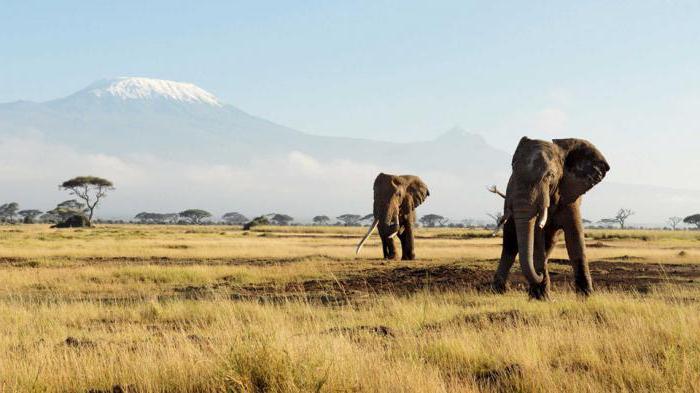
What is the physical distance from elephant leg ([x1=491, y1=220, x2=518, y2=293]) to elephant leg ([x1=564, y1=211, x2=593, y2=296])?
1063 millimetres

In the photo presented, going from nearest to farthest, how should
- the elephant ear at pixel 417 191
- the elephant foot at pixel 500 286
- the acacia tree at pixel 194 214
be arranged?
the elephant foot at pixel 500 286
the elephant ear at pixel 417 191
the acacia tree at pixel 194 214

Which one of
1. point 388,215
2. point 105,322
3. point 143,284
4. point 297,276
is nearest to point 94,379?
point 105,322

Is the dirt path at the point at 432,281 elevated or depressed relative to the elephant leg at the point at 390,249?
depressed

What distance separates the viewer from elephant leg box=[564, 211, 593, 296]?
13.4 m

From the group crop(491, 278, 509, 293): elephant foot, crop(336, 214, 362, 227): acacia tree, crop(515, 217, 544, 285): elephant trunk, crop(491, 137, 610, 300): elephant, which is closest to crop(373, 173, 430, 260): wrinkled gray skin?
crop(491, 278, 509, 293): elephant foot

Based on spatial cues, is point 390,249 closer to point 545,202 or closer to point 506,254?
point 506,254

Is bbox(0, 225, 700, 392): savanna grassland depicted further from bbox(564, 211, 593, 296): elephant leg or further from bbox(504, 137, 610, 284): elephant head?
bbox(504, 137, 610, 284): elephant head

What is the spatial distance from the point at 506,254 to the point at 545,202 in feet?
6.28

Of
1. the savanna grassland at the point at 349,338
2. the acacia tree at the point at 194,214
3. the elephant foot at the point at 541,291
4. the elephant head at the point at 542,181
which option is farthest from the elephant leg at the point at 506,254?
the acacia tree at the point at 194,214

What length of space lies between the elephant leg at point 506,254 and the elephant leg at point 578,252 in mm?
1063

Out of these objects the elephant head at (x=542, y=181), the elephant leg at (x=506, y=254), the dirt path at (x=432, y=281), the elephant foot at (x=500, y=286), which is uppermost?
the elephant head at (x=542, y=181)

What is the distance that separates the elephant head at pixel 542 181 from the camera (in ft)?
40.0

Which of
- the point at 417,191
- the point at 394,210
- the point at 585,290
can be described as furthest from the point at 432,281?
the point at 417,191

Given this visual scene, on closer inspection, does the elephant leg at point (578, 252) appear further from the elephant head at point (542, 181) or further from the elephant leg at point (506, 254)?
the elephant leg at point (506, 254)
